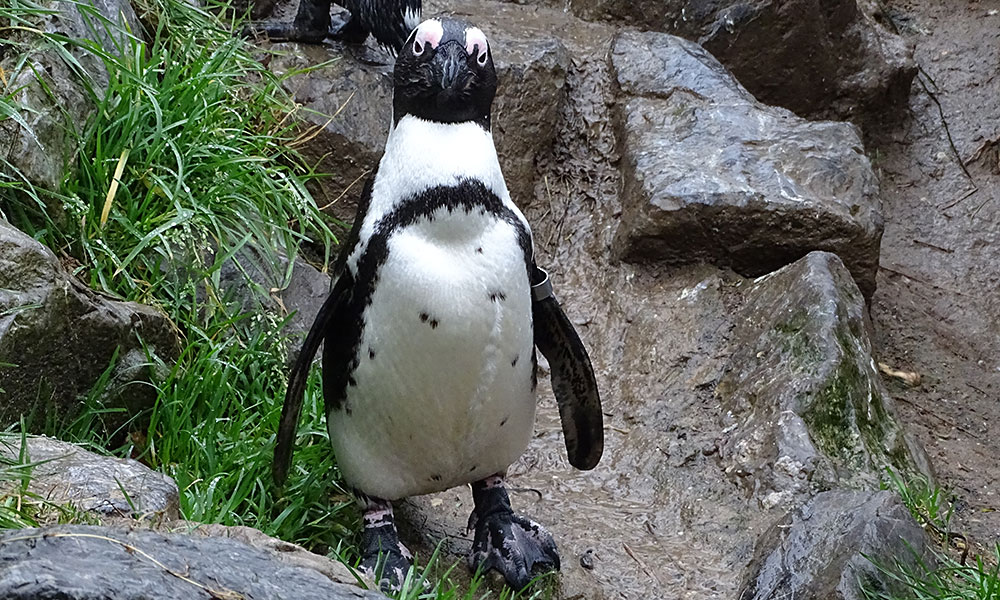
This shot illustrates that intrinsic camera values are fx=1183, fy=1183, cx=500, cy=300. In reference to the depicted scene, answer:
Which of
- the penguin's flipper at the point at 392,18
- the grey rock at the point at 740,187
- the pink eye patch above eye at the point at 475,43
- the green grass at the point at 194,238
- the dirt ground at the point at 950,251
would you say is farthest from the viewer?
the penguin's flipper at the point at 392,18

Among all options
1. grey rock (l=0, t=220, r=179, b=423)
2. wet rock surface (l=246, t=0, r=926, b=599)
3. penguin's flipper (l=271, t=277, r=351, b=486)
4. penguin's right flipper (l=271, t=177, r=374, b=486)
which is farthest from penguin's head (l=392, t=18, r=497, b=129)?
wet rock surface (l=246, t=0, r=926, b=599)

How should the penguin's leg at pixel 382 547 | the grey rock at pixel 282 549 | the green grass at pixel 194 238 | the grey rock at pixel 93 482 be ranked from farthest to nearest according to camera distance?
the green grass at pixel 194 238 < the penguin's leg at pixel 382 547 < the grey rock at pixel 93 482 < the grey rock at pixel 282 549

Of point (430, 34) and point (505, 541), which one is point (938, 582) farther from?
point (430, 34)

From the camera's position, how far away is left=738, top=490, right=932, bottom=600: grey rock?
9.45 ft

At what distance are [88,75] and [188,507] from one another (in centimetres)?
174

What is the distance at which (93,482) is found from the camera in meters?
2.63

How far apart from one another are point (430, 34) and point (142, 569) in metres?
1.60

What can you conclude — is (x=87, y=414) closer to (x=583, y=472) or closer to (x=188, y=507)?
(x=188, y=507)

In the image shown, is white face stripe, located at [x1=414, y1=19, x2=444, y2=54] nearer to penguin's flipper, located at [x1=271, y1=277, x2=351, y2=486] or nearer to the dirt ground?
penguin's flipper, located at [x1=271, y1=277, x2=351, y2=486]

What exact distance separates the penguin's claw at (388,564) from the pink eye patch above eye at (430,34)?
1283 millimetres

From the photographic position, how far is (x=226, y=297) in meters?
3.95

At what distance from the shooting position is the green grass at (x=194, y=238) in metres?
3.29

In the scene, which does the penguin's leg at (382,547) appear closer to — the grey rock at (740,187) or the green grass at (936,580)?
the green grass at (936,580)

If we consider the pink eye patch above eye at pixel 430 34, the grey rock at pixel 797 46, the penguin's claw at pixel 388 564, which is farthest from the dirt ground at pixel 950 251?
the pink eye patch above eye at pixel 430 34
